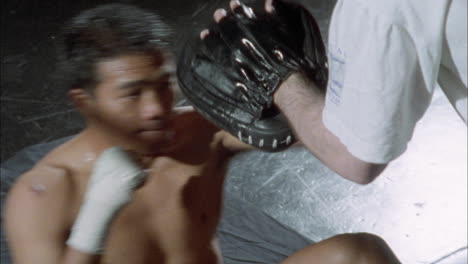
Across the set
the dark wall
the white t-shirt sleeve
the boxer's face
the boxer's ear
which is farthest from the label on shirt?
the dark wall

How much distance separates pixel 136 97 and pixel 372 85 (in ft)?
1.27

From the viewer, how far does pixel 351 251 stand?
97cm

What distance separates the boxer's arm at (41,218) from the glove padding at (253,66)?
204 mm

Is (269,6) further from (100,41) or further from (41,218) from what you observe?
(41,218)

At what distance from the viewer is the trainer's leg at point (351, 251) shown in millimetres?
966

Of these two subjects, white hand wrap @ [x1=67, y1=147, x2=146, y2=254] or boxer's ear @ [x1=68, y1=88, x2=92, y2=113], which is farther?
boxer's ear @ [x1=68, y1=88, x2=92, y2=113]

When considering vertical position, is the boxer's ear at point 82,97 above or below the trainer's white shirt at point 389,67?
below

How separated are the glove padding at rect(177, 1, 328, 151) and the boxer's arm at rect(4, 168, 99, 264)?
0.67ft

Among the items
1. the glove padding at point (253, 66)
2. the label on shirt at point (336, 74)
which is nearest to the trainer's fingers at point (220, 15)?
the glove padding at point (253, 66)

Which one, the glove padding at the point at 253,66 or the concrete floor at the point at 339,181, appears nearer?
the glove padding at the point at 253,66

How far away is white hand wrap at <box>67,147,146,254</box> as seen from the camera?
908mm

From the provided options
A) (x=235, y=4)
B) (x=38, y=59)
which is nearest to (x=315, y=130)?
(x=235, y=4)

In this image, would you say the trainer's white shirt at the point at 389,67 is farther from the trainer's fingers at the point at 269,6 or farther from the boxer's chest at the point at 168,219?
the boxer's chest at the point at 168,219

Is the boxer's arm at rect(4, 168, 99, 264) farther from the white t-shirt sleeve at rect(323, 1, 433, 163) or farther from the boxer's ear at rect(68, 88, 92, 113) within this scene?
the white t-shirt sleeve at rect(323, 1, 433, 163)
